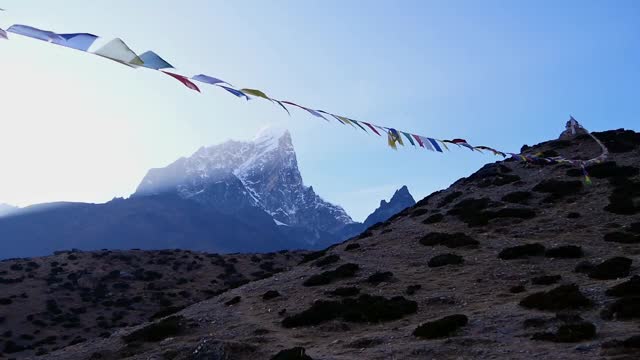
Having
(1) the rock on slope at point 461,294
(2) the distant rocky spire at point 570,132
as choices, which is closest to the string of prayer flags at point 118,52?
(1) the rock on slope at point 461,294

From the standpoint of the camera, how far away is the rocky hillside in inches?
1810

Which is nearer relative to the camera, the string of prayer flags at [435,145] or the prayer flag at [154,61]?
the prayer flag at [154,61]

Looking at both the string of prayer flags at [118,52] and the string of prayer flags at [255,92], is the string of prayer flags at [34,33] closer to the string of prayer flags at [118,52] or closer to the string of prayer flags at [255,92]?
the string of prayer flags at [118,52]

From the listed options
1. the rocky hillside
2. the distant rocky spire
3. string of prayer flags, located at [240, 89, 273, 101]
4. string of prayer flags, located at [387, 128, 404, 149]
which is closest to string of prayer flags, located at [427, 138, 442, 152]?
string of prayer flags, located at [387, 128, 404, 149]

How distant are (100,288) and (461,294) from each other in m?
48.0

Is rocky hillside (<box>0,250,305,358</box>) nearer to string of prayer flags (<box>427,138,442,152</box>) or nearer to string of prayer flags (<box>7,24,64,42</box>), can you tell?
string of prayer flags (<box>427,138,442,152</box>)

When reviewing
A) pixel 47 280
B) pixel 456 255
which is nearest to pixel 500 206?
pixel 456 255

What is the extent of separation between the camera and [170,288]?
196 feet

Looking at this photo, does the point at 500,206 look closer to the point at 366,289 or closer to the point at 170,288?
the point at 366,289

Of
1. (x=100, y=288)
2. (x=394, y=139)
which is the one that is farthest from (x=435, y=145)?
(x=100, y=288)

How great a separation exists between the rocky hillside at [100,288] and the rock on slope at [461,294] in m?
9.26

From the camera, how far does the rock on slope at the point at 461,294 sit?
16750 mm

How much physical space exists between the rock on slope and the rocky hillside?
30.4 feet

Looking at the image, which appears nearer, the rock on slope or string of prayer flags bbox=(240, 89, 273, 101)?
string of prayer flags bbox=(240, 89, 273, 101)
